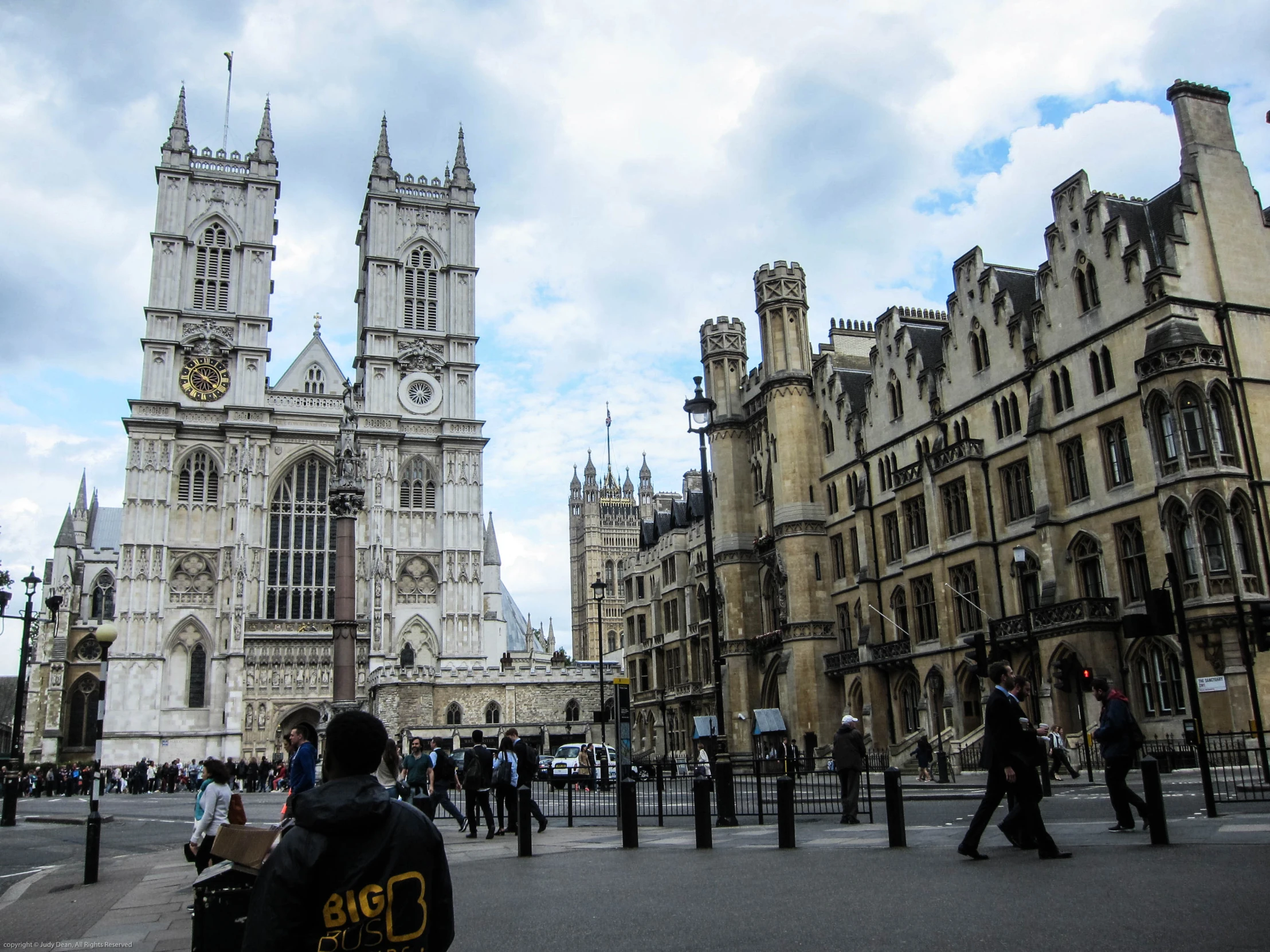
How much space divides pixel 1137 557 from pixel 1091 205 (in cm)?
970

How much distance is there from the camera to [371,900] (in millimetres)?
3445

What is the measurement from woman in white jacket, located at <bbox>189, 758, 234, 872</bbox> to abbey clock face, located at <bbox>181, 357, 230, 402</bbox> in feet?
195

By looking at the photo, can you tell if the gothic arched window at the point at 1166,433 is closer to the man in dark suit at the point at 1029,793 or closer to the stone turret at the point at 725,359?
the man in dark suit at the point at 1029,793

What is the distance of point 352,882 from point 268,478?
65.0 m

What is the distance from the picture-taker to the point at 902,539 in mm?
37438

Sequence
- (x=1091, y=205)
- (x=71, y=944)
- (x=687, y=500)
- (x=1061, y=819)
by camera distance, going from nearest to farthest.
→ (x=71, y=944)
(x=1061, y=819)
(x=1091, y=205)
(x=687, y=500)

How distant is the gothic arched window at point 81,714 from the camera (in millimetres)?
77250

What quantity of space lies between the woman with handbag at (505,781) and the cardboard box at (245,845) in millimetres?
11831

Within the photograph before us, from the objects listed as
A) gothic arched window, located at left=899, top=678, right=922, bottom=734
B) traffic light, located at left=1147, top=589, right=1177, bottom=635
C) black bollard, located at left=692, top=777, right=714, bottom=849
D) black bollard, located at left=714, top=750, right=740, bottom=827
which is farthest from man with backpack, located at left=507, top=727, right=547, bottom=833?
gothic arched window, located at left=899, top=678, right=922, bottom=734

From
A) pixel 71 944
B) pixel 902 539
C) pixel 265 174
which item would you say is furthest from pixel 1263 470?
pixel 265 174

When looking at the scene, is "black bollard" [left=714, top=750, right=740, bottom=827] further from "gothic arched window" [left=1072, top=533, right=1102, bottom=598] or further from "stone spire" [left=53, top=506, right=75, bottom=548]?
"stone spire" [left=53, top=506, right=75, bottom=548]

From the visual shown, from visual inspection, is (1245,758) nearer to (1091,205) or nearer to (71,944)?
(1091,205)

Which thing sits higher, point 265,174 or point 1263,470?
point 265,174

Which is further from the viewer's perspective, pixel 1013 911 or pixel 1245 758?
pixel 1245 758
